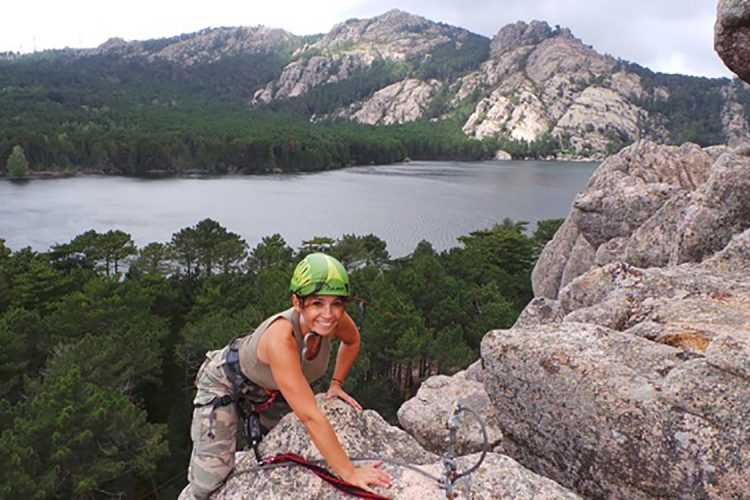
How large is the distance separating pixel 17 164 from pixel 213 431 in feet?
324

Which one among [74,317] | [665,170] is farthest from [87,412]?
[665,170]

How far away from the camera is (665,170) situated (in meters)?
16.8

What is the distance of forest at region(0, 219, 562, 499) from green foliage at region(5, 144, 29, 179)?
61.4 meters

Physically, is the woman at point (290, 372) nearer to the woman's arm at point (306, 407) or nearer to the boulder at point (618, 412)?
the woman's arm at point (306, 407)

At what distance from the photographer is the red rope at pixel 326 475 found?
12.7 feet

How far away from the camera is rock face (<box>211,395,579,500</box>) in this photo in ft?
13.0

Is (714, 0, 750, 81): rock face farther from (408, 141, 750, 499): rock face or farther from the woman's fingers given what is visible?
the woman's fingers

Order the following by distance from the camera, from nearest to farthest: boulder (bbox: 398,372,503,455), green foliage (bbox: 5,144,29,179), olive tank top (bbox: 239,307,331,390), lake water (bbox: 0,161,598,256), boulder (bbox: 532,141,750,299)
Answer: olive tank top (bbox: 239,307,331,390)
boulder (bbox: 398,372,503,455)
boulder (bbox: 532,141,750,299)
lake water (bbox: 0,161,598,256)
green foliage (bbox: 5,144,29,179)

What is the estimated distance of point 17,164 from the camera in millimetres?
85750

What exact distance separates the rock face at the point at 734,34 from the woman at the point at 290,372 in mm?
7687

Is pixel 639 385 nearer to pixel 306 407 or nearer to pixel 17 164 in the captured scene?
pixel 306 407

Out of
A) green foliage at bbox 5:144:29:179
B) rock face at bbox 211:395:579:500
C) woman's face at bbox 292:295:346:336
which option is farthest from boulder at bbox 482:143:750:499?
green foliage at bbox 5:144:29:179

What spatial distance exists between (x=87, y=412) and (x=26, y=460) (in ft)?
6.18

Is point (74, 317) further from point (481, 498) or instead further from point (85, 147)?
point (85, 147)
